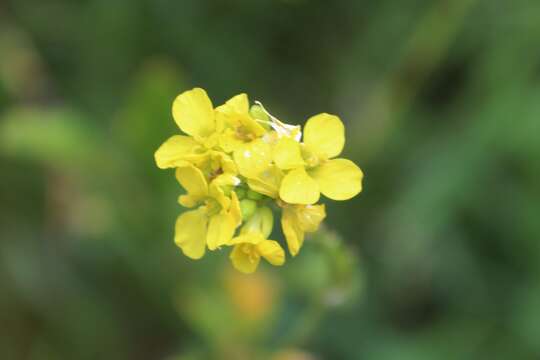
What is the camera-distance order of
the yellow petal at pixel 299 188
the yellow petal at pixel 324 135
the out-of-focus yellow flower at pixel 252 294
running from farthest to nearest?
the out-of-focus yellow flower at pixel 252 294 < the yellow petal at pixel 324 135 < the yellow petal at pixel 299 188

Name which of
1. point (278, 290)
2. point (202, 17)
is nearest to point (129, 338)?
point (278, 290)

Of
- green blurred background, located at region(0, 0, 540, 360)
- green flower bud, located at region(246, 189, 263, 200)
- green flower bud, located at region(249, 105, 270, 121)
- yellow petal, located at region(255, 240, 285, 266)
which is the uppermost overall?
green blurred background, located at region(0, 0, 540, 360)

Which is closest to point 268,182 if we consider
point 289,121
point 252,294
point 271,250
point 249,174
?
point 249,174

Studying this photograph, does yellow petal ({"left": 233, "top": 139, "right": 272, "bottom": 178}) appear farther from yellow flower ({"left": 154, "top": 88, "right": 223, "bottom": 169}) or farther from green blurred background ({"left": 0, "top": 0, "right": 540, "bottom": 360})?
green blurred background ({"left": 0, "top": 0, "right": 540, "bottom": 360})

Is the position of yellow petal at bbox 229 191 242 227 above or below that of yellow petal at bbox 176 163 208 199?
below

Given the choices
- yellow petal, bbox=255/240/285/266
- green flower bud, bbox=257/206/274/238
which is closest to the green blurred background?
green flower bud, bbox=257/206/274/238

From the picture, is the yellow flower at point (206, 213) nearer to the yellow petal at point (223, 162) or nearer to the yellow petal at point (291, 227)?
the yellow petal at point (223, 162)

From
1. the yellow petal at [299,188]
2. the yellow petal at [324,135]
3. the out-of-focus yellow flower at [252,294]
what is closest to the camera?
the yellow petal at [299,188]

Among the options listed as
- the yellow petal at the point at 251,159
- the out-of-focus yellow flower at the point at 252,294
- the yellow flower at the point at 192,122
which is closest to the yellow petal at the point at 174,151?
the yellow flower at the point at 192,122
